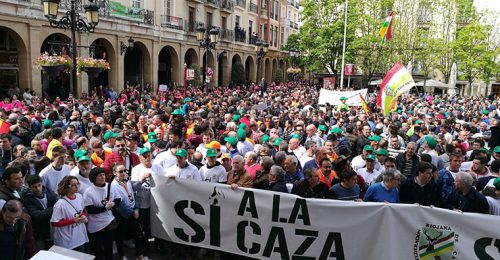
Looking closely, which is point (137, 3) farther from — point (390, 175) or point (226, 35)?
point (390, 175)

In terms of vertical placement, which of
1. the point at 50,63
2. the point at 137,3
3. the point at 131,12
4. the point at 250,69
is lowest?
the point at 50,63

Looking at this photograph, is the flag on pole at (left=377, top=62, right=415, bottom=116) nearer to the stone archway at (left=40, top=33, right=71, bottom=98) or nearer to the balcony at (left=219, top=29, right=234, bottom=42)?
the stone archway at (left=40, top=33, right=71, bottom=98)

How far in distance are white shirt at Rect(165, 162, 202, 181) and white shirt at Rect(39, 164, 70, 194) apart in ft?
5.03

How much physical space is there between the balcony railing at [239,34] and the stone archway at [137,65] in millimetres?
12980

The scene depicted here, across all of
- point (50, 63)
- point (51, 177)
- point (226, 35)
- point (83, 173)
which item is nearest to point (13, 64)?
point (50, 63)

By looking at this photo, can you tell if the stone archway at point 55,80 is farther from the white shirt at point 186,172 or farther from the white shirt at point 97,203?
the white shirt at point 97,203

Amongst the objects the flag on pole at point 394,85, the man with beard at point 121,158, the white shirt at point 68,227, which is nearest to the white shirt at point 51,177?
the man with beard at point 121,158

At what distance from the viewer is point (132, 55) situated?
2998 centimetres

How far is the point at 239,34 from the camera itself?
4091 centimetres

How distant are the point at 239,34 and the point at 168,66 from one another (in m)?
10.4

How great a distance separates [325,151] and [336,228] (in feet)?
6.99

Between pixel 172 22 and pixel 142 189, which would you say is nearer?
pixel 142 189

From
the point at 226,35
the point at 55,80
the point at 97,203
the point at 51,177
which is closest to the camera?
the point at 97,203

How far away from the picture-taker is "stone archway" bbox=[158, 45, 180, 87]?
31.1 metres
